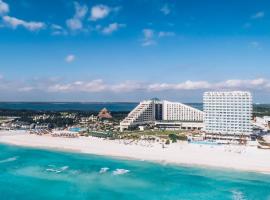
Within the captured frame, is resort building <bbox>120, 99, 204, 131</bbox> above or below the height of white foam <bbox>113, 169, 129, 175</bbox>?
above

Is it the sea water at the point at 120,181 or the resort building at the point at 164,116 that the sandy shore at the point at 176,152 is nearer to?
the sea water at the point at 120,181

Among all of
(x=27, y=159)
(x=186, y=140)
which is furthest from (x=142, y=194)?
(x=186, y=140)

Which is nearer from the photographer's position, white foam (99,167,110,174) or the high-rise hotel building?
white foam (99,167,110,174)

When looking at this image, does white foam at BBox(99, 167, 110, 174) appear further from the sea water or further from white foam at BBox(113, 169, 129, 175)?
white foam at BBox(113, 169, 129, 175)

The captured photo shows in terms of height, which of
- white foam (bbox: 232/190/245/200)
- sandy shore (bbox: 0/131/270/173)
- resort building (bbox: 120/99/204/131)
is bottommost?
white foam (bbox: 232/190/245/200)

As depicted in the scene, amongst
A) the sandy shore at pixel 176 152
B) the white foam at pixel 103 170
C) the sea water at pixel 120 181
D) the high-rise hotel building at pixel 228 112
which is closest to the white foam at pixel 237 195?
the sea water at pixel 120 181

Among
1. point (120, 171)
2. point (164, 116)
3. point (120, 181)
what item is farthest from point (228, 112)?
point (164, 116)

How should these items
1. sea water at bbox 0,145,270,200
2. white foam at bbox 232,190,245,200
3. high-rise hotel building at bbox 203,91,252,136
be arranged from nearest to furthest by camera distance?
white foam at bbox 232,190,245,200 → sea water at bbox 0,145,270,200 → high-rise hotel building at bbox 203,91,252,136

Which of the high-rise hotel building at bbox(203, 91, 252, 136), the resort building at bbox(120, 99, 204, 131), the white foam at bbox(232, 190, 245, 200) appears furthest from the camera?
the resort building at bbox(120, 99, 204, 131)

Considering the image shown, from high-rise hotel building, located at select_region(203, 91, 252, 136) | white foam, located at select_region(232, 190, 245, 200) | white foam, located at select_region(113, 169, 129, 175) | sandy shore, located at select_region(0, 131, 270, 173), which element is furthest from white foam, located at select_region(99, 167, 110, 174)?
high-rise hotel building, located at select_region(203, 91, 252, 136)
